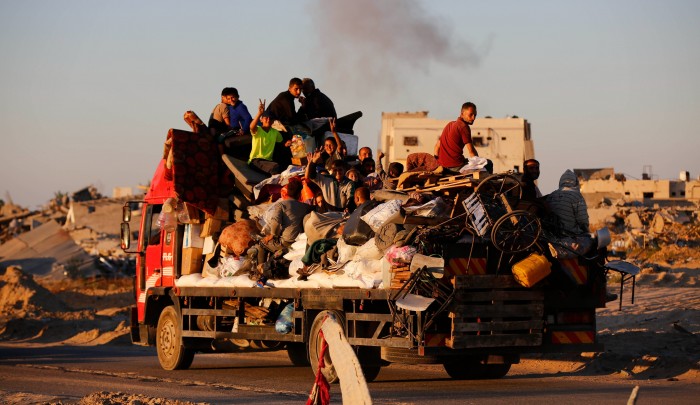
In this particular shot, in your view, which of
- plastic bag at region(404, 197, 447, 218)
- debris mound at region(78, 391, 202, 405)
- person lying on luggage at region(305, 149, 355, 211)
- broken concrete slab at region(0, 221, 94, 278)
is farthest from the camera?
broken concrete slab at region(0, 221, 94, 278)

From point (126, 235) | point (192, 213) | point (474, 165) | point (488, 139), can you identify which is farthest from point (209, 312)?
point (488, 139)

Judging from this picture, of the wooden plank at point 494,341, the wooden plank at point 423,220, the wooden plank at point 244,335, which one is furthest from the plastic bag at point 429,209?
the wooden plank at point 244,335

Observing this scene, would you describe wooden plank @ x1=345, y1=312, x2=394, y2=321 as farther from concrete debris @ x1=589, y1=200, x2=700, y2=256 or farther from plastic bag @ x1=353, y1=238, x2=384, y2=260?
concrete debris @ x1=589, y1=200, x2=700, y2=256

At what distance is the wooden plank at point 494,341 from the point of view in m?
12.2

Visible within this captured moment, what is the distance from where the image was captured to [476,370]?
14.8 m

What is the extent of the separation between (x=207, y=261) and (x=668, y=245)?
2096 centimetres

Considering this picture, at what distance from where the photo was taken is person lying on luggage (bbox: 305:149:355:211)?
1546 cm

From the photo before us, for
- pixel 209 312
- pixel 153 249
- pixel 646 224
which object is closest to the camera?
pixel 209 312

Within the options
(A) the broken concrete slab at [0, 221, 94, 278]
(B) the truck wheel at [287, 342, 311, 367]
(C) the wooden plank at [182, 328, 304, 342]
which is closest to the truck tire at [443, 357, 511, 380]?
(C) the wooden plank at [182, 328, 304, 342]

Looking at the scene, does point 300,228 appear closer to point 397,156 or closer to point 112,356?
point 112,356

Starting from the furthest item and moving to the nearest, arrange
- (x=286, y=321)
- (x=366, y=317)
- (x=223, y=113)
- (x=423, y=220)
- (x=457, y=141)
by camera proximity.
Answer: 1. (x=223, y=113)
2. (x=457, y=141)
3. (x=286, y=321)
4. (x=366, y=317)
5. (x=423, y=220)

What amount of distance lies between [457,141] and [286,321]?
3206 millimetres

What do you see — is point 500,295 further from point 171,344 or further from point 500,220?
point 171,344

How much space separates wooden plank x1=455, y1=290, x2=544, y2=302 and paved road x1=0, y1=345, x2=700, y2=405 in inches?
40.4
